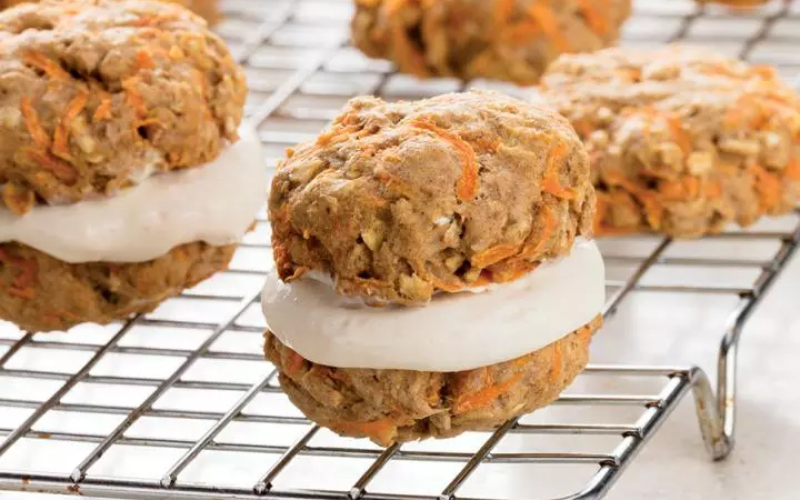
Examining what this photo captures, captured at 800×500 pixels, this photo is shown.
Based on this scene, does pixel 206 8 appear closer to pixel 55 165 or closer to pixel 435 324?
pixel 55 165

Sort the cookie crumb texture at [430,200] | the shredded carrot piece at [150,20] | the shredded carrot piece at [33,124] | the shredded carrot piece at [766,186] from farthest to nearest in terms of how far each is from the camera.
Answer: the shredded carrot piece at [766,186] < the shredded carrot piece at [150,20] < the shredded carrot piece at [33,124] < the cookie crumb texture at [430,200]

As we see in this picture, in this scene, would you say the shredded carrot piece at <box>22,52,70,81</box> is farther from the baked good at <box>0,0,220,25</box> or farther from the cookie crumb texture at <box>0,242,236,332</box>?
the baked good at <box>0,0,220,25</box>

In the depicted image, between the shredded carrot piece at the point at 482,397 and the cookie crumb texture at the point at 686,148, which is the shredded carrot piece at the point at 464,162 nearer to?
the shredded carrot piece at the point at 482,397

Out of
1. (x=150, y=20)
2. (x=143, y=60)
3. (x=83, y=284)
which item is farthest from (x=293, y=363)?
(x=150, y=20)

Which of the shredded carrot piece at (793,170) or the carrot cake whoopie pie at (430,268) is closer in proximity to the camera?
the carrot cake whoopie pie at (430,268)

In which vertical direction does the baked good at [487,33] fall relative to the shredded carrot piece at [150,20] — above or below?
below

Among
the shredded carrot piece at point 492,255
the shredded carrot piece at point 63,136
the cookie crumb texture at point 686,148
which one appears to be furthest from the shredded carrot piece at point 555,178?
the shredded carrot piece at point 63,136

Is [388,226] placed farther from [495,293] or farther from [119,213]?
[119,213]
